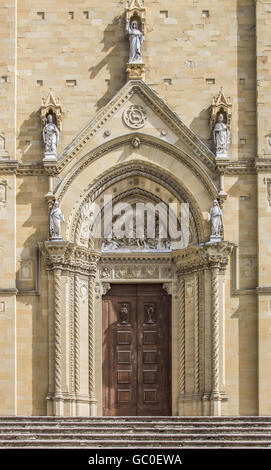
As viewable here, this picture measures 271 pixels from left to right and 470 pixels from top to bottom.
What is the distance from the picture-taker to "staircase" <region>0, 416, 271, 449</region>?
24.8 metres

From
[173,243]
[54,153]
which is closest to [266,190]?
[173,243]

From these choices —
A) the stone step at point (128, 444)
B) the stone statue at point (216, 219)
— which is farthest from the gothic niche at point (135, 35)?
the stone step at point (128, 444)

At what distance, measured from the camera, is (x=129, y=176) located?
29.8m

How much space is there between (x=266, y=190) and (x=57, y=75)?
482 centimetres

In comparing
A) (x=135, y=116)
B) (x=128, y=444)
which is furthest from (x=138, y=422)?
(x=135, y=116)

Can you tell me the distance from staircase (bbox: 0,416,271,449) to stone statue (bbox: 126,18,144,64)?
769 cm

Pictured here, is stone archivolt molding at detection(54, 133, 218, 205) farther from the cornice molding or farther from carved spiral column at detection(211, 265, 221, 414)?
carved spiral column at detection(211, 265, 221, 414)

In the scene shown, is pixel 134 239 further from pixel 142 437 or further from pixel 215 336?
pixel 142 437

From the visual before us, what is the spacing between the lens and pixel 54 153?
29.3m

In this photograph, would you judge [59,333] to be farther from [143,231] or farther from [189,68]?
[189,68]

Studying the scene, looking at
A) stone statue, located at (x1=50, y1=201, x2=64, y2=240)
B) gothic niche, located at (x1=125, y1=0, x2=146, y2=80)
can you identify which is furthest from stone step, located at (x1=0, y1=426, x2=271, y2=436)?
gothic niche, located at (x1=125, y1=0, x2=146, y2=80)

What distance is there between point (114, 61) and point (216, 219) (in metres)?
3.85

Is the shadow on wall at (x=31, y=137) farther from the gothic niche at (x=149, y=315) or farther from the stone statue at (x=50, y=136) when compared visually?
the gothic niche at (x=149, y=315)
